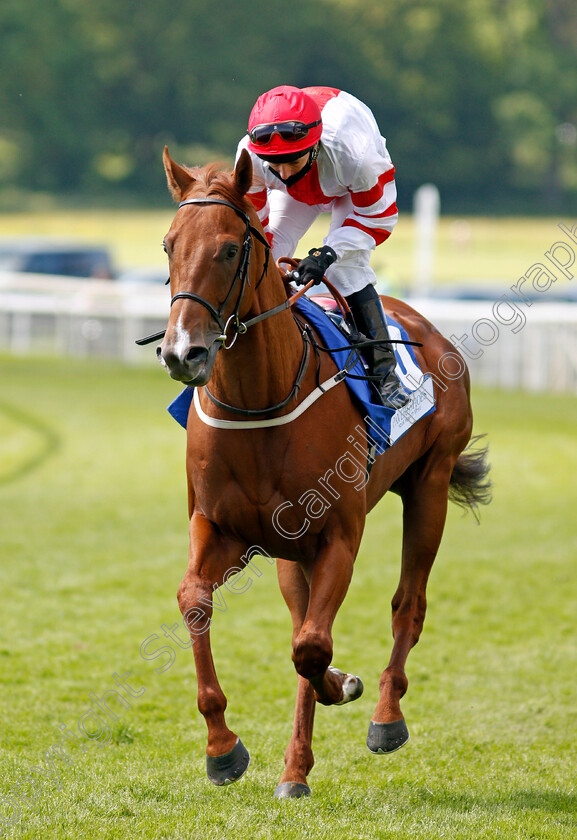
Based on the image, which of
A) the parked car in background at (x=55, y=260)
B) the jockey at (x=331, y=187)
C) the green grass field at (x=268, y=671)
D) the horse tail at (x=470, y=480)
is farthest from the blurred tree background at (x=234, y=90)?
the jockey at (x=331, y=187)

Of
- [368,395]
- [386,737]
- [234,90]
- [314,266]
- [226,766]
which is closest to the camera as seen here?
[226,766]

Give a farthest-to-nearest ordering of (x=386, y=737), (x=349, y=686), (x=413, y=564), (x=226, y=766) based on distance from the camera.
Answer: (x=413, y=564) → (x=386, y=737) → (x=349, y=686) → (x=226, y=766)

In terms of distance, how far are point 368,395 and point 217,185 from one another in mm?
1021

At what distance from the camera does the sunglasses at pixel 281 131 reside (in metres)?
3.60

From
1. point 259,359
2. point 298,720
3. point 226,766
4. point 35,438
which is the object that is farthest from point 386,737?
point 35,438

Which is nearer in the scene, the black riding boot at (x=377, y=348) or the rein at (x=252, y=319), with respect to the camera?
the rein at (x=252, y=319)

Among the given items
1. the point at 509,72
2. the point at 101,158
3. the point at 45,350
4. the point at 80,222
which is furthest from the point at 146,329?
the point at 509,72

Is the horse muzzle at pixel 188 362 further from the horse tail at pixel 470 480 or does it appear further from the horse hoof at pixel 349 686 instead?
the horse tail at pixel 470 480

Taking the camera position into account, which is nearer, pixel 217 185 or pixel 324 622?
pixel 217 185

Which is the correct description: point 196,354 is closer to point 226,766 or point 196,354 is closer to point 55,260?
point 226,766

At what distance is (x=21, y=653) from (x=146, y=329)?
14.3 m

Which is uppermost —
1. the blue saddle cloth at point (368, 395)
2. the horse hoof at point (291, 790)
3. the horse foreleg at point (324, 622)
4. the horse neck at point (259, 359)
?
the horse neck at point (259, 359)

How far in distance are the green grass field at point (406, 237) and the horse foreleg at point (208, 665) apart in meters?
34.6

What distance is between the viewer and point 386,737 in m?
4.10
